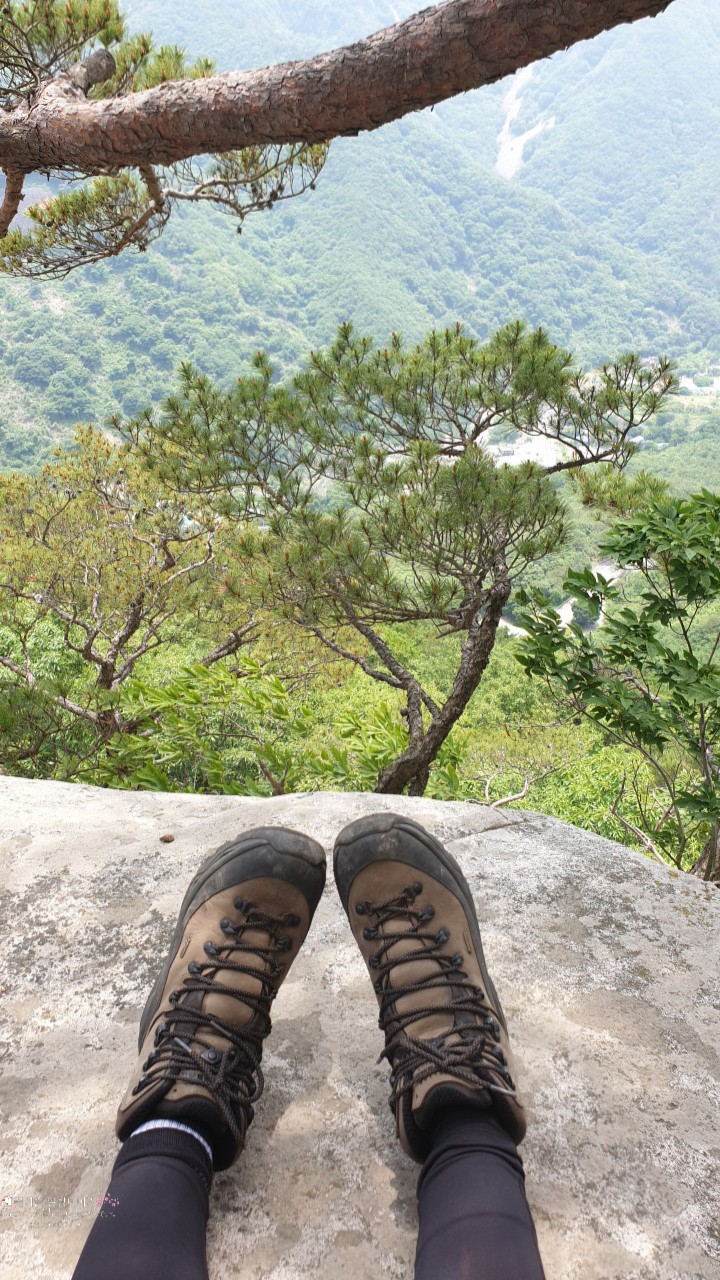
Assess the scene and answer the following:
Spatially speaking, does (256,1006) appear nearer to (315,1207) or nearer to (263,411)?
(315,1207)

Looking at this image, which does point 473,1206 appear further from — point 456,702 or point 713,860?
point 456,702

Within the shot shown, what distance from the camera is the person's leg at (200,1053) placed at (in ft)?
1.97

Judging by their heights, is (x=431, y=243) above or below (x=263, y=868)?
below

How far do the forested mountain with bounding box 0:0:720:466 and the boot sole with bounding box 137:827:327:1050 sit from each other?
25.2m

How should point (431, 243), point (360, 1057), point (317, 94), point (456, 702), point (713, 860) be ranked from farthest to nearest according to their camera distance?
1. point (431, 243)
2. point (456, 702)
3. point (713, 860)
4. point (317, 94)
5. point (360, 1057)

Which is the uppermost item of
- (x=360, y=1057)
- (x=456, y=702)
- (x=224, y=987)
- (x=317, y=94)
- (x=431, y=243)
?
(x=317, y=94)

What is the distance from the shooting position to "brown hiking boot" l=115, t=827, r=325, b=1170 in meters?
0.70

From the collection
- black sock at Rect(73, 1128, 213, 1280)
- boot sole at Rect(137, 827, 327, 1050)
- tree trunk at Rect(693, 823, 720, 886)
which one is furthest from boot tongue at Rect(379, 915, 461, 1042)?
tree trunk at Rect(693, 823, 720, 886)

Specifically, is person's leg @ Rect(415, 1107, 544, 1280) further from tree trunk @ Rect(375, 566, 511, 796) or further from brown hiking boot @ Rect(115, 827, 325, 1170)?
A: tree trunk @ Rect(375, 566, 511, 796)

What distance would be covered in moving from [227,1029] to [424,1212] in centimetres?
26

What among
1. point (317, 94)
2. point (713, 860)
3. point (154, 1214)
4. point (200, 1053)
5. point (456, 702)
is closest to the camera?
point (154, 1214)

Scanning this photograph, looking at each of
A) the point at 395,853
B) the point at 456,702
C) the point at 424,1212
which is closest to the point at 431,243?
the point at 456,702

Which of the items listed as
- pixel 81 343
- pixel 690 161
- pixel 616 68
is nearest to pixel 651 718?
pixel 81 343

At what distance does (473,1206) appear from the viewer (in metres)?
0.61
